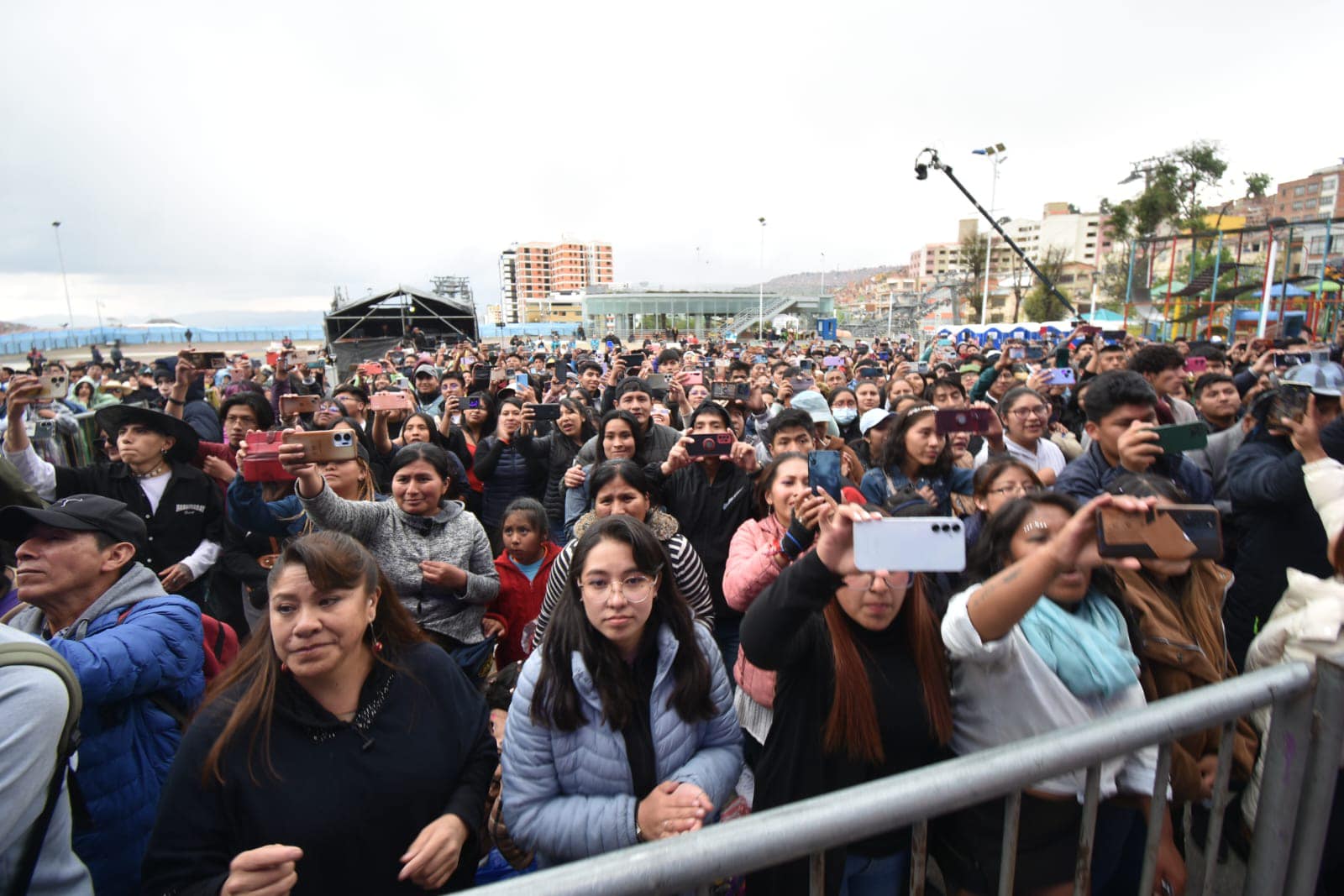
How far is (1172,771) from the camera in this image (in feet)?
6.45

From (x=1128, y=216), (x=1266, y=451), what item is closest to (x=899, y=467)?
(x=1266, y=451)

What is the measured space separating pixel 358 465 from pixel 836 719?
3.13m

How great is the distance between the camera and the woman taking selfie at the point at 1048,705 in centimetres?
180

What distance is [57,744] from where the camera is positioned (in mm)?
1500

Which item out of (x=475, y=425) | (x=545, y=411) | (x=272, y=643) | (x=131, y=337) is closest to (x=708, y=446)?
(x=545, y=411)

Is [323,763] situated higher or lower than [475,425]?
lower

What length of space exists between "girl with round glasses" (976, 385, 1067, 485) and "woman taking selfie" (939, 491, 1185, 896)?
2173mm

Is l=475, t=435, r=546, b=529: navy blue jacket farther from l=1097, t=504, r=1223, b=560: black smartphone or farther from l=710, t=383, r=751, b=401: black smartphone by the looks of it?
l=1097, t=504, r=1223, b=560: black smartphone

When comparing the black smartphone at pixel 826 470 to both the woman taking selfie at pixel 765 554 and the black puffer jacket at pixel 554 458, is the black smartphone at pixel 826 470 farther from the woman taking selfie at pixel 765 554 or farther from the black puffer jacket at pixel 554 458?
the black puffer jacket at pixel 554 458

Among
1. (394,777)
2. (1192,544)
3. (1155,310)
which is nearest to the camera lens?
(1192,544)

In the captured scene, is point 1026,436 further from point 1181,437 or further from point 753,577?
point 753,577

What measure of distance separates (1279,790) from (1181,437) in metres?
1.50

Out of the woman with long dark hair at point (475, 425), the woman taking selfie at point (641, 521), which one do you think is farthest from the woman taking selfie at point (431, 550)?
the woman with long dark hair at point (475, 425)

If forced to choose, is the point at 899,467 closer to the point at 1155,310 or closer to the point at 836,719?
the point at 836,719
